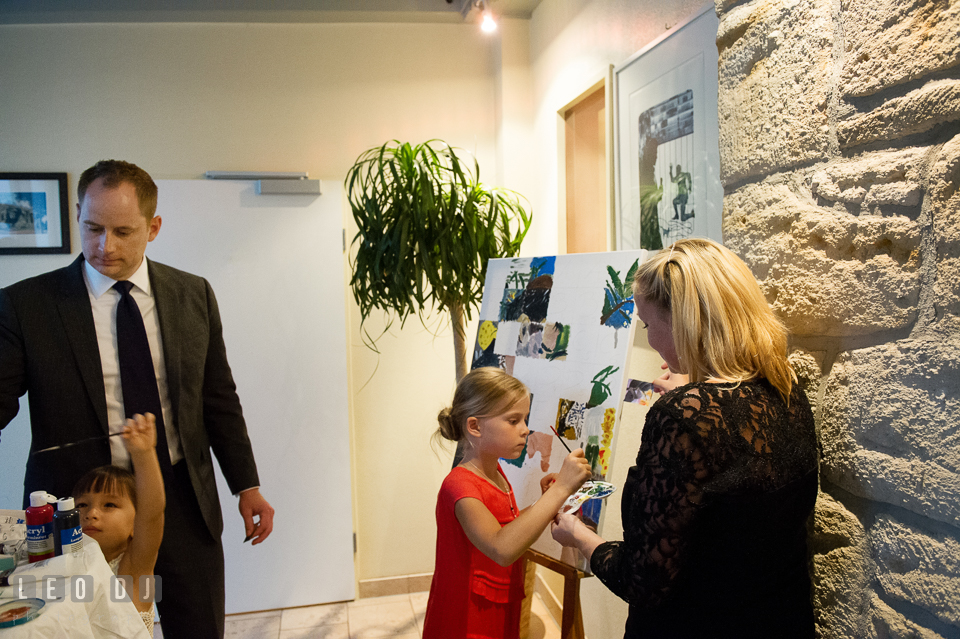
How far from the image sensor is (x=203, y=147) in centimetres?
328

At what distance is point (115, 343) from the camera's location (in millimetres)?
A: 1678

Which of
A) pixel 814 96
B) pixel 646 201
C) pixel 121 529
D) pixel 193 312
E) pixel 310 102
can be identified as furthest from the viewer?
pixel 310 102

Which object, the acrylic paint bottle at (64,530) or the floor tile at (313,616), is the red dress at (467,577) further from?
the floor tile at (313,616)

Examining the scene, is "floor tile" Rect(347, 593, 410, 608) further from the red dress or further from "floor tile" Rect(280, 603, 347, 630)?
the red dress

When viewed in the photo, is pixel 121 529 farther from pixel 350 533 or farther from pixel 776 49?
pixel 350 533

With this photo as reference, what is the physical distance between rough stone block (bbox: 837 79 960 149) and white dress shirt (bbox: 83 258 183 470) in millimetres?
1691

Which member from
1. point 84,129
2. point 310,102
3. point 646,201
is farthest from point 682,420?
point 84,129

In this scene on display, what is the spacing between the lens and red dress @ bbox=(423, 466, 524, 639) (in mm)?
1709

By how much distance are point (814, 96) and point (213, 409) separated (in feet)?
5.76

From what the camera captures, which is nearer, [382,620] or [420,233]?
[420,233]

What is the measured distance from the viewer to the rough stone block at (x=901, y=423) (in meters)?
0.98

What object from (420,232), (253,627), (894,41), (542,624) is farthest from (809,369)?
(253,627)

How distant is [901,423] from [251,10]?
3.28 meters

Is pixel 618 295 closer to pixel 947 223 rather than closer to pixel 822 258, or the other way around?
pixel 822 258
